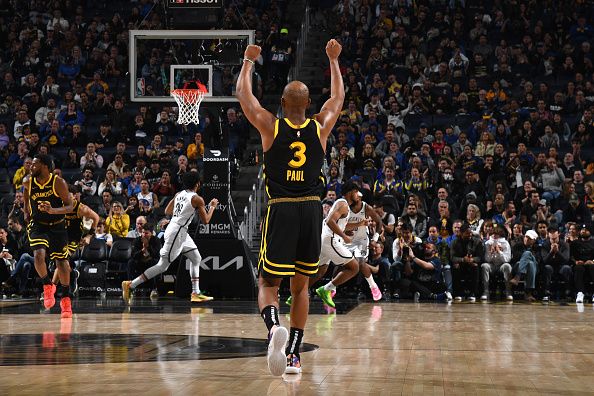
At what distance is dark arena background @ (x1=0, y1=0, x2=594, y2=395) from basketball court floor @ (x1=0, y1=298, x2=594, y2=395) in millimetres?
44

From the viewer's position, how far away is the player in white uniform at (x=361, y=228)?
13.1 meters

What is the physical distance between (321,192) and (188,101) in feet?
9.75

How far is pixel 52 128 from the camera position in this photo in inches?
834

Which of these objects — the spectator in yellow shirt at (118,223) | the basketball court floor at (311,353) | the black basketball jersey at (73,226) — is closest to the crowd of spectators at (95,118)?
the spectator in yellow shirt at (118,223)

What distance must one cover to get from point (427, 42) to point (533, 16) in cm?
263

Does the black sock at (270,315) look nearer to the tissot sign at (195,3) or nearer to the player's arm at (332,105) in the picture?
the player's arm at (332,105)

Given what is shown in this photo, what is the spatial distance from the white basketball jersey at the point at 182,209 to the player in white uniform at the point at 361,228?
7.80ft

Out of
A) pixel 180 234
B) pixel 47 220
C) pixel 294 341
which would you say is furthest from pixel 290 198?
pixel 180 234

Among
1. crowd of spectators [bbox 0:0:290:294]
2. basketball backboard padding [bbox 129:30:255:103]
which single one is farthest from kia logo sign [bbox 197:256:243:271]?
basketball backboard padding [bbox 129:30:255:103]

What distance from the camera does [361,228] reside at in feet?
45.5

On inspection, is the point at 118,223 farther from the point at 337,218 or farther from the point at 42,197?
the point at 337,218

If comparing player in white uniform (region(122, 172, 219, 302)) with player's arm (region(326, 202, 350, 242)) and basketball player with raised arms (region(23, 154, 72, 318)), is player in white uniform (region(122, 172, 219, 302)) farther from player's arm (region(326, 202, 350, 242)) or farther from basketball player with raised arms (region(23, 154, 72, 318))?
player's arm (region(326, 202, 350, 242))

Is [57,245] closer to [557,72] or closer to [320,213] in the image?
[320,213]

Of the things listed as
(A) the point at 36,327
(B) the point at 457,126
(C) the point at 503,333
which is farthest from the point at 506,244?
(A) the point at 36,327
